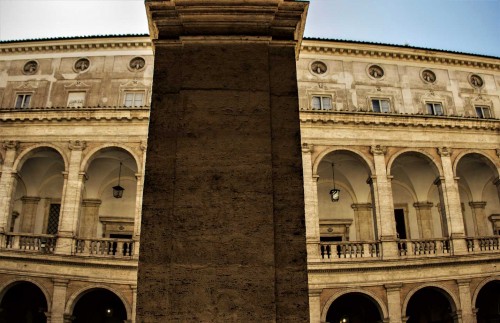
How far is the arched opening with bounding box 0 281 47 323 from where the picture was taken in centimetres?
2050

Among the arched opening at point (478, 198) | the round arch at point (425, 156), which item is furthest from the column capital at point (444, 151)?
the arched opening at point (478, 198)

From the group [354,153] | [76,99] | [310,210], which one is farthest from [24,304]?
[354,153]

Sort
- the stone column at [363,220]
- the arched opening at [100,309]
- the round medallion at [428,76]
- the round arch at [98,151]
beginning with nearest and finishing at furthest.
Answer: the round arch at [98,151], the arched opening at [100,309], the stone column at [363,220], the round medallion at [428,76]

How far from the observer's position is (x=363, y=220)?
77.6ft

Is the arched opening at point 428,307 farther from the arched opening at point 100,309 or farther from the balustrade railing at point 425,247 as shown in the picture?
the arched opening at point 100,309

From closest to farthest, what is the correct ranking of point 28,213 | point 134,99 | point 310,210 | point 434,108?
point 310,210 < point 28,213 < point 134,99 < point 434,108

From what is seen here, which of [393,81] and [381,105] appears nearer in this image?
[381,105]

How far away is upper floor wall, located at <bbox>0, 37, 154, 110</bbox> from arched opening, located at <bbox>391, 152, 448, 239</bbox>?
13.8m

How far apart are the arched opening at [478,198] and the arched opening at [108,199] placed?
17079 mm

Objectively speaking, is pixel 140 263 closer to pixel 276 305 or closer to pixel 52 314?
pixel 276 305

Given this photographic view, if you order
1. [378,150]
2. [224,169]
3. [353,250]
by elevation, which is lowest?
[224,169]

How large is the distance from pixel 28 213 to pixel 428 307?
20.0 m

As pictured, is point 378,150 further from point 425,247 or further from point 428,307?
point 428,307

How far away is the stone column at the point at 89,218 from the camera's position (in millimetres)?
22266
